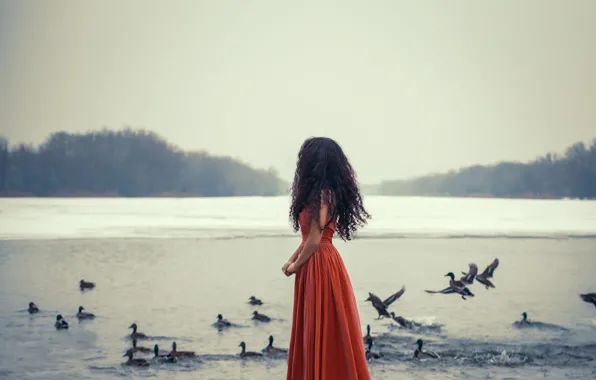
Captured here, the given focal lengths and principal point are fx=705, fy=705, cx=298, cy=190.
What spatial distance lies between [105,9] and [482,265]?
544 cm

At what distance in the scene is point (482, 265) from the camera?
834 cm

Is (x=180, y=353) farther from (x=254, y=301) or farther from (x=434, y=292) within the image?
(x=434, y=292)

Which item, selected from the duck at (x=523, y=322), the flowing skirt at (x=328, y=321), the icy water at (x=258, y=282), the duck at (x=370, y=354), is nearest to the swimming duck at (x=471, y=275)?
the icy water at (x=258, y=282)

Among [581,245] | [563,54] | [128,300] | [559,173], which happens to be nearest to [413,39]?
[563,54]

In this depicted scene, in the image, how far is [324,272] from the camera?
9.43 feet

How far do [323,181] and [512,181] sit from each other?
23.6ft

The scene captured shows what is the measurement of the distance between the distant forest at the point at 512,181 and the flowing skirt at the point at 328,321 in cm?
640

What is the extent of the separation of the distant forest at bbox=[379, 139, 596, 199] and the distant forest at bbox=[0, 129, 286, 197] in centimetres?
189

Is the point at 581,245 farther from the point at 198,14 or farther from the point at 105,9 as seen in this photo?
the point at 105,9

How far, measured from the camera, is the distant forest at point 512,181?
906 cm

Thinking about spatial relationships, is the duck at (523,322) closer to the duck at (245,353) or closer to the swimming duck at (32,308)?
the duck at (245,353)

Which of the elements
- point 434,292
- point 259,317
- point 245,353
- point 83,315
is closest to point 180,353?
point 245,353

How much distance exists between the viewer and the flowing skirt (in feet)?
9.39

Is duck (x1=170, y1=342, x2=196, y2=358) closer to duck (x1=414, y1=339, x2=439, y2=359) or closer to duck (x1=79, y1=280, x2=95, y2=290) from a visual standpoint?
duck (x1=414, y1=339, x2=439, y2=359)
